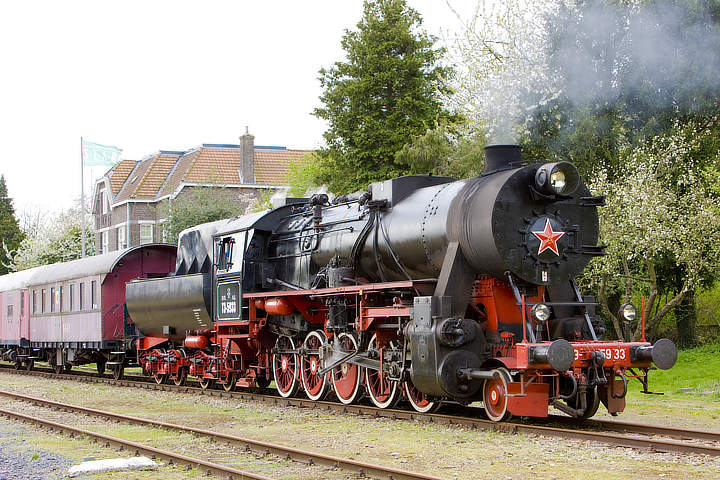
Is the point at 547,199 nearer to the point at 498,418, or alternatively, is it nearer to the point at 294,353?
the point at 498,418

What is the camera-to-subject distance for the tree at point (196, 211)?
124 feet

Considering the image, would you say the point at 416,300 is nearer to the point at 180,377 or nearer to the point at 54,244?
the point at 180,377

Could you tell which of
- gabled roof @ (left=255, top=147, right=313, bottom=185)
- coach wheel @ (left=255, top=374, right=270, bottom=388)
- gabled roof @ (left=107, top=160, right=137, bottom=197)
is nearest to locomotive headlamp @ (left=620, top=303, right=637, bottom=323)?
coach wheel @ (left=255, top=374, right=270, bottom=388)

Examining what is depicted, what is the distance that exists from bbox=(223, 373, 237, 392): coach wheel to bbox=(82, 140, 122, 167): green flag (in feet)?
88.7

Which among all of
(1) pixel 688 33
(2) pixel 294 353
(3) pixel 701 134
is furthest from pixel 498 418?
(3) pixel 701 134

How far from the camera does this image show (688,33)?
16.7 metres

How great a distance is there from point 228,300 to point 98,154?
2881 centimetres

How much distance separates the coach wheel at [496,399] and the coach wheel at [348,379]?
2982 mm

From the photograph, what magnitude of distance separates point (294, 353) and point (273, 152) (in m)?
40.7

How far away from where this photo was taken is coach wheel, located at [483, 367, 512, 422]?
35.1ft

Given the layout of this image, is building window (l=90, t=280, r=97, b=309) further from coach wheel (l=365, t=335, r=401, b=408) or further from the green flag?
the green flag

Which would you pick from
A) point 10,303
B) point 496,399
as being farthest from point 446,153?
point 10,303

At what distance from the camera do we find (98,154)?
42625 mm

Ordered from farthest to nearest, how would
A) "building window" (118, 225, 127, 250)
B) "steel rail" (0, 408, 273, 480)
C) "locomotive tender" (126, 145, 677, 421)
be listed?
"building window" (118, 225, 127, 250), "locomotive tender" (126, 145, 677, 421), "steel rail" (0, 408, 273, 480)
